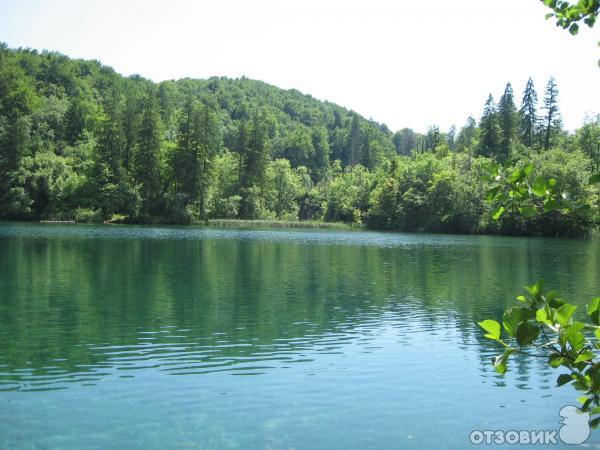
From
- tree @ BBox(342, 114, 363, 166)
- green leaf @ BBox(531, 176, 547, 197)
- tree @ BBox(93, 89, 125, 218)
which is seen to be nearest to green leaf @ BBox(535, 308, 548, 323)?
green leaf @ BBox(531, 176, 547, 197)

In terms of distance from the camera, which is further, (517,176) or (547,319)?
(517,176)

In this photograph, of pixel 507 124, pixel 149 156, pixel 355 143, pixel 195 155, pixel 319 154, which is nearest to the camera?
pixel 149 156

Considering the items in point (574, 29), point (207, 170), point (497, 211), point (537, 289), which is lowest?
point (537, 289)

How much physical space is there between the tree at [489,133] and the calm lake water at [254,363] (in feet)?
261

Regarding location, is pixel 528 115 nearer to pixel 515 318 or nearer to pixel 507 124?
pixel 507 124

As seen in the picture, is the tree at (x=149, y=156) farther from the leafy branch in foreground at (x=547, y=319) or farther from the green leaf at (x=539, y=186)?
the green leaf at (x=539, y=186)

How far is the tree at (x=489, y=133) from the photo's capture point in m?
103

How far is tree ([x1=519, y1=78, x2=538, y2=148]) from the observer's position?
342 feet

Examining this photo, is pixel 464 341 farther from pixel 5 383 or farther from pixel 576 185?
pixel 576 185

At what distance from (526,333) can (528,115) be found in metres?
113

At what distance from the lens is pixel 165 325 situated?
16766 millimetres

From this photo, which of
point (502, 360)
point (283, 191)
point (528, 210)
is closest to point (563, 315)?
point (502, 360)

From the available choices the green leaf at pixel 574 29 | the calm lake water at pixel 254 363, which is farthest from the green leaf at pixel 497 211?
the calm lake water at pixel 254 363

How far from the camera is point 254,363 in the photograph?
13234 millimetres
